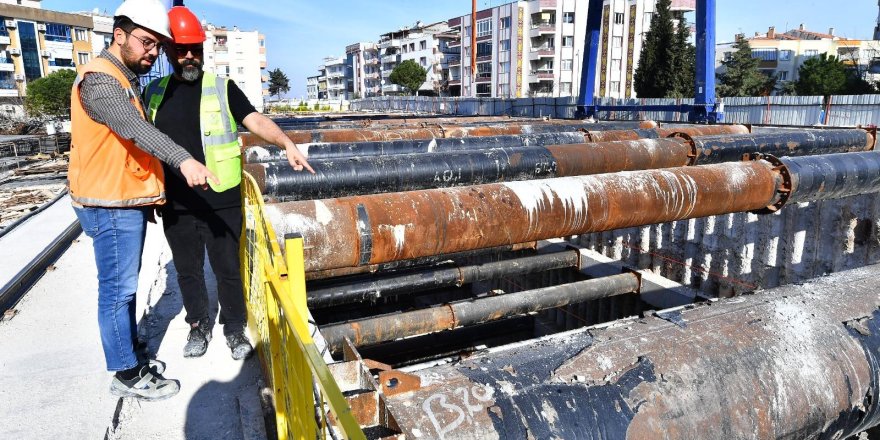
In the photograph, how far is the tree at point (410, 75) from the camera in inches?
2687

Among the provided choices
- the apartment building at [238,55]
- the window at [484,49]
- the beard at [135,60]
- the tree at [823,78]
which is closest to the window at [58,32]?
the apartment building at [238,55]

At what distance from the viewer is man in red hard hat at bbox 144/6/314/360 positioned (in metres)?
2.84

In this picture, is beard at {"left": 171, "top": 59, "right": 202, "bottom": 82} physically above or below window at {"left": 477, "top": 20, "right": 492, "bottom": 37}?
below

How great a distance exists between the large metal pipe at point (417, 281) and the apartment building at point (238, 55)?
227ft

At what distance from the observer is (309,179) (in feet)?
12.3

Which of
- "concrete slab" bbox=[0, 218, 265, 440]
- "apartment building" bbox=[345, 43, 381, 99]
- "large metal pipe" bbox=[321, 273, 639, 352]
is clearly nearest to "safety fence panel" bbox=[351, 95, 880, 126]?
"large metal pipe" bbox=[321, 273, 639, 352]

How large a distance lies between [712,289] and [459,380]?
23.9 feet

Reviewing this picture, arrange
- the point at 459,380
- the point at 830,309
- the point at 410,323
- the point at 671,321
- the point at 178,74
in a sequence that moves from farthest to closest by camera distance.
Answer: the point at 410,323 < the point at 178,74 < the point at 830,309 < the point at 671,321 < the point at 459,380

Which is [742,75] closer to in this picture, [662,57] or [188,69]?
[662,57]

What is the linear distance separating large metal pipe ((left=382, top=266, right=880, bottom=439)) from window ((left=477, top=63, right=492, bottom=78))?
61.5m

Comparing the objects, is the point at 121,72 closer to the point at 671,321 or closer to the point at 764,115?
the point at 671,321

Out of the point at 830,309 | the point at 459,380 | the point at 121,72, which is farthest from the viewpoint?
the point at 121,72

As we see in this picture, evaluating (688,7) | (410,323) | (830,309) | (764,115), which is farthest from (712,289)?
(688,7)

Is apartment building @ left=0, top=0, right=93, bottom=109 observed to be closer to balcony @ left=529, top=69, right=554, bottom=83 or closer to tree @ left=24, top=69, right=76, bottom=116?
tree @ left=24, top=69, right=76, bottom=116
